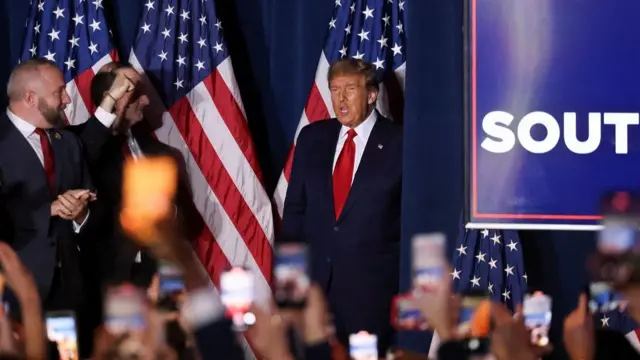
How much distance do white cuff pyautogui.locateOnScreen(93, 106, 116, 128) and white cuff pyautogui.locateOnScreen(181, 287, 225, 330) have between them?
2.84m

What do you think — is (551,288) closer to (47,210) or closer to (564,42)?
(564,42)

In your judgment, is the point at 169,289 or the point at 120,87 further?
the point at 120,87

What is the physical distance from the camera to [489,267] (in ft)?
15.5

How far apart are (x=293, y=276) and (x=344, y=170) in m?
2.36

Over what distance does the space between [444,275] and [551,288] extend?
3029mm

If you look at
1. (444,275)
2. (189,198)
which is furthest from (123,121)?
(444,275)

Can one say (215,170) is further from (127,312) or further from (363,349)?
(127,312)

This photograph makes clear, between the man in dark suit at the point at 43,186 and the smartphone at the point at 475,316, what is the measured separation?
6.85 feet

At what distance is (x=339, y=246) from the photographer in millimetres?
4801

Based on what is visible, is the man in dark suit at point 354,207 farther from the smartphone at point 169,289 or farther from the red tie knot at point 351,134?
the smartphone at point 169,289

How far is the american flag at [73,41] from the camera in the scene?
17.4 feet

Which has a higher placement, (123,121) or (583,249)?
(123,121)

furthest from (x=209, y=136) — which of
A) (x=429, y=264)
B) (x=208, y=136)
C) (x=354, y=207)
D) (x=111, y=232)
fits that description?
(x=429, y=264)

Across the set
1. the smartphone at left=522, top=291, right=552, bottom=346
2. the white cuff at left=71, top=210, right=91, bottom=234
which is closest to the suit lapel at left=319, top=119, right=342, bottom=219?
the white cuff at left=71, top=210, right=91, bottom=234
